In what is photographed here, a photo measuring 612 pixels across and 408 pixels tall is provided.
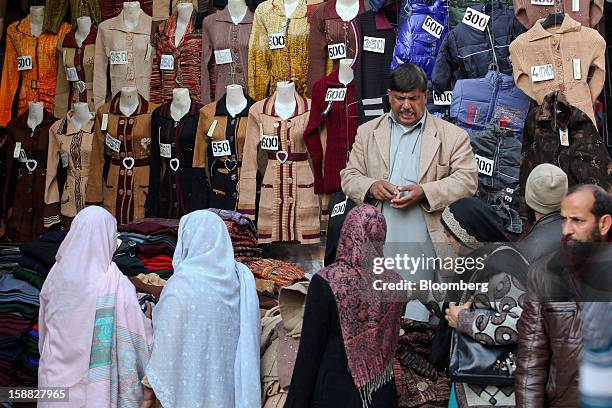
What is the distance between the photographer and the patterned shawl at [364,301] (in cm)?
441

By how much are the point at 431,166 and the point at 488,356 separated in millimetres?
1400

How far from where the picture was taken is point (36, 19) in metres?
8.66

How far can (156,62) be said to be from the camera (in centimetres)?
807

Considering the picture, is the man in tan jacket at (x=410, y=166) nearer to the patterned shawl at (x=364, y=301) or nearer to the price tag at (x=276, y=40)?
the patterned shawl at (x=364, y=301)

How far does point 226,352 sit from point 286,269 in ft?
3.91

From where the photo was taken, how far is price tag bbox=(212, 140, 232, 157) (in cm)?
740

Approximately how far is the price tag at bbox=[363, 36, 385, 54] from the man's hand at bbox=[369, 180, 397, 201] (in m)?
1.79

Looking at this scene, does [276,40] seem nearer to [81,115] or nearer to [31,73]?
[81,115]

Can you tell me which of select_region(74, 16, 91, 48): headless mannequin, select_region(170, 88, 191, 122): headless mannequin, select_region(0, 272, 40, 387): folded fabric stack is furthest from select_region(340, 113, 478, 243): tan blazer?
select_region(74, 16, 91, 48): headless mannequin

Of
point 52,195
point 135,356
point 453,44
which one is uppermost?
point 453,44

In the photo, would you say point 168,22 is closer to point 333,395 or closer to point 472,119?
point 472,119

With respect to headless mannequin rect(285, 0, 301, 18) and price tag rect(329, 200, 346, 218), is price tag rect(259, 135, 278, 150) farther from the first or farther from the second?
price tag rect(329, 200, 346, 218)

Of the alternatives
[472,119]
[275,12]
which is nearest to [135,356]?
[472,119]

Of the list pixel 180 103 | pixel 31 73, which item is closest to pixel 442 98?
pixel 180 103
